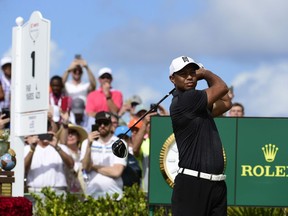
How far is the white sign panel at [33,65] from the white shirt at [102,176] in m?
1.19

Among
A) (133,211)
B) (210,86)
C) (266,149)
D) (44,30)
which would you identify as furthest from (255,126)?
(210,86)

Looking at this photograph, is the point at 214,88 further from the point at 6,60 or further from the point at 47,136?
the point at 6,60

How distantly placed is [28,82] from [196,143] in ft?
17.2

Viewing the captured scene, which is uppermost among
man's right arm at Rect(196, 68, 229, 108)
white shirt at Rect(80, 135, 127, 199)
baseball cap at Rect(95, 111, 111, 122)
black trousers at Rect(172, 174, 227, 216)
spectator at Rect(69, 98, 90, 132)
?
spectator at Rect(69, 98, 90, 132)

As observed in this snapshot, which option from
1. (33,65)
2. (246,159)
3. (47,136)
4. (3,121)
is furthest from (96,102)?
(246,159)

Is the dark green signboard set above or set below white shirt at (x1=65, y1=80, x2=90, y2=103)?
below

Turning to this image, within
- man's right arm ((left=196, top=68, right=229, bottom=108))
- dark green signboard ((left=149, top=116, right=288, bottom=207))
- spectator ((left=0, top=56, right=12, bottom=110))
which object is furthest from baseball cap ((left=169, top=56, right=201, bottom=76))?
spectator ((left=0, top=56, right=12, bottom=110))

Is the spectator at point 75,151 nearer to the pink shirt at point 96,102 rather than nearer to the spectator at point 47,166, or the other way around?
the spectator at point 47,166

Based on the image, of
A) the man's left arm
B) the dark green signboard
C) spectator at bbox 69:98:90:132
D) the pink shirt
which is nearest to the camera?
the man's left arm

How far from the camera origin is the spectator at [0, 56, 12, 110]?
1503 cm

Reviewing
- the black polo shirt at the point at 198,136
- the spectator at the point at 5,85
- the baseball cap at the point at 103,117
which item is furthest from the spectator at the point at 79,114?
the black polo shirt at the point at 198,136

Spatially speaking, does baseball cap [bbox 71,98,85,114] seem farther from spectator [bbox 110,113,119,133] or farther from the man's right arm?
the man's right arm

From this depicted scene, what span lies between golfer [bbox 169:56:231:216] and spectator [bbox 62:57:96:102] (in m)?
8.13

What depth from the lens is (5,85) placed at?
1506 centimetres
